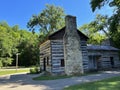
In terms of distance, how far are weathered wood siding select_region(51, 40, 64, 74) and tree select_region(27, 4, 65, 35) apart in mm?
25888

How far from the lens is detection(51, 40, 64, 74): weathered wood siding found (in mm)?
20398

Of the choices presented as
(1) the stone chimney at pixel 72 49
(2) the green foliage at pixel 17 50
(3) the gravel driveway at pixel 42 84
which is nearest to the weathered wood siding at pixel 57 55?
(1) the stone chimney at pixel 72 49

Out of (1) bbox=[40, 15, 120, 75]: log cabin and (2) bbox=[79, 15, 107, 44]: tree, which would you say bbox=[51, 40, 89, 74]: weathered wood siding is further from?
(2) bbox=[79, 15, 107, 44]: tree

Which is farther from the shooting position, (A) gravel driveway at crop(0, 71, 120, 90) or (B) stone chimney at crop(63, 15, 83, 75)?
(B) stone chimney at crop(63, 15, 83, 75)

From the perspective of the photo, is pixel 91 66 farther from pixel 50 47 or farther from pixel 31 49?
pixel 31 49

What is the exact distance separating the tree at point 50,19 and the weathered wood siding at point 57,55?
25.9 metres

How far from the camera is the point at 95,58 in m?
25.2

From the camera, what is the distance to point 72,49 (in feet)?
67.9

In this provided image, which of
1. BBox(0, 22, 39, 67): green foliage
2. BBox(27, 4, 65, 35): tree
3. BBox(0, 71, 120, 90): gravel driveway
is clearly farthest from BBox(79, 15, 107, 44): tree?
BBox(0, 71, 120, 90): gravel driveway

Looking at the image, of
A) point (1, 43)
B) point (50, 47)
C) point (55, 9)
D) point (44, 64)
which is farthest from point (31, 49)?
point (50, 47)

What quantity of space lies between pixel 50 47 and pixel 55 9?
27.9 meters

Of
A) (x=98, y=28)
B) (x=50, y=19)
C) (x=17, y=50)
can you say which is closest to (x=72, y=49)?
(x=98, y=28)

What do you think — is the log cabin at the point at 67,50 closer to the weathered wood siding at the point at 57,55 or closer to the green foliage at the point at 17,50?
the weathered wood siding at the point at 57,55

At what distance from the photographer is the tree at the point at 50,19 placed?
46.8 meters
